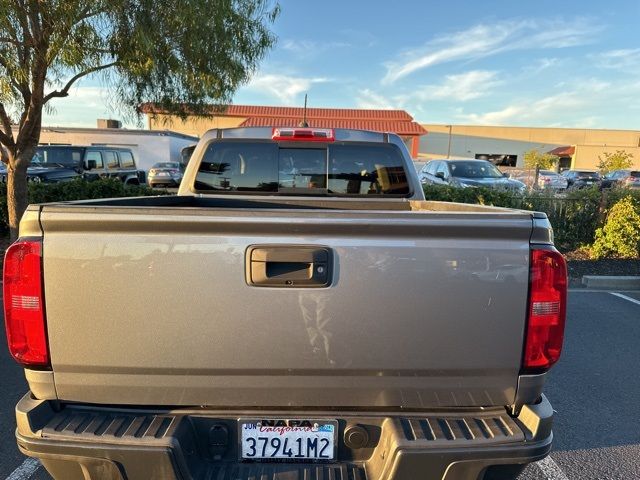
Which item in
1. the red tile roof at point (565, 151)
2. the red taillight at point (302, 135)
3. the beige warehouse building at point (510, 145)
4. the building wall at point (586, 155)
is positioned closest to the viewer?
the red taillight at point (302, 135)

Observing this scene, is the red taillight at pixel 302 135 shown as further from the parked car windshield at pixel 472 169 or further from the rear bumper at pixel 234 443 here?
the parked car windshield at pixel 472 169

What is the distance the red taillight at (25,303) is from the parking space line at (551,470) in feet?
9.73

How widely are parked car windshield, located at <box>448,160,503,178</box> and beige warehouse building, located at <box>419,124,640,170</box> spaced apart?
33.3 meters

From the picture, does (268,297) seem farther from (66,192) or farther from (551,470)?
(66,192)

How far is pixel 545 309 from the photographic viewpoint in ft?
5.69

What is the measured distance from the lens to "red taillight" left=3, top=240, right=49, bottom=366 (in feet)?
5.46

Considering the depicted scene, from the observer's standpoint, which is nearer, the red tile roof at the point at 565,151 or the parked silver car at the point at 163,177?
the parked silver car at the point at 163,177

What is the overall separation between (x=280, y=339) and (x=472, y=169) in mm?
12160

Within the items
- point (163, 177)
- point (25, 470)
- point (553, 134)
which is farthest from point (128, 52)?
point (553, 134)

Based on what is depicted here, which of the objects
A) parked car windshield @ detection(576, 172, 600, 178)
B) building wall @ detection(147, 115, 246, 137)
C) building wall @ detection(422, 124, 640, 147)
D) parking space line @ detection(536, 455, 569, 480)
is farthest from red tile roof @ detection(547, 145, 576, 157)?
parking space line @ detection(536, 455, 569, 480)

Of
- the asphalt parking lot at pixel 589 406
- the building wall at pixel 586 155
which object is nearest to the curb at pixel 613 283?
the asphalt parking lot at pixel 589 406

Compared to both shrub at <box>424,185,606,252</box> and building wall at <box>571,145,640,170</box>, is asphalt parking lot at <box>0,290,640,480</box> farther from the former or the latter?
building wall at <box>571,145,640,170</box>

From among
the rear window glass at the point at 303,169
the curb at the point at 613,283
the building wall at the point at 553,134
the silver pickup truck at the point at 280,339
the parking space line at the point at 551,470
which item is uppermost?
the building wall at the point at 553,134

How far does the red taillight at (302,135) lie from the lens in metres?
3.43
